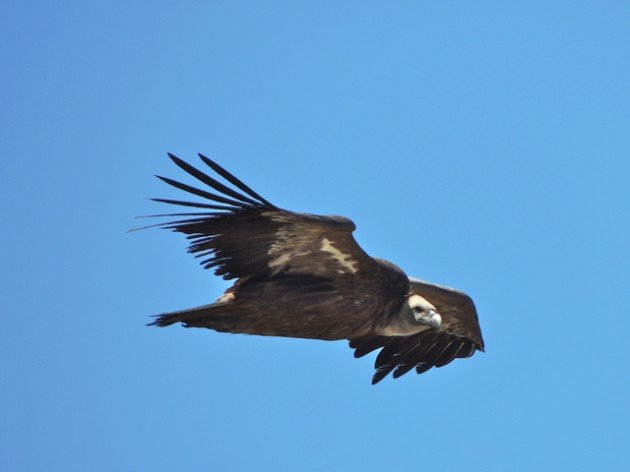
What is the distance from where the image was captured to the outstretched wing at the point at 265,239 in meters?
11.7

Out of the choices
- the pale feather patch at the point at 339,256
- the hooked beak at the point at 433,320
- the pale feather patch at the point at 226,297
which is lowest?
the pale feather patch at the point at 226,297

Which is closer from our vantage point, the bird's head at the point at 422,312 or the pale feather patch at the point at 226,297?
the pale feather patch at the point at 226,297

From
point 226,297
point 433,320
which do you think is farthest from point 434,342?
point 226,297

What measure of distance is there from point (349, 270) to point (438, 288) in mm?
1932

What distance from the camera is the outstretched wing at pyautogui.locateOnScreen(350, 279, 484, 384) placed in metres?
14.3

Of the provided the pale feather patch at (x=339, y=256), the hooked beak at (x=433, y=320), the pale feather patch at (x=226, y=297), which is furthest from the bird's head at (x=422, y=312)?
the pale feather patch at (x=226, y=297)

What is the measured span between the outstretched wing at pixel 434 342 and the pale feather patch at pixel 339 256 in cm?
176

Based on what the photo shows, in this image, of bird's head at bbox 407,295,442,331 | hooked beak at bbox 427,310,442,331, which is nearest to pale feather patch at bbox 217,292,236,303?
bird's head at bbox 407,295,442,331

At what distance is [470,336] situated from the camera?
14953 mm

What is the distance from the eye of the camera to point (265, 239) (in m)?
12.2

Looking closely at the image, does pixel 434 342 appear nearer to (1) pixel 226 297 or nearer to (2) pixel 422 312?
(2) pixel 422 312

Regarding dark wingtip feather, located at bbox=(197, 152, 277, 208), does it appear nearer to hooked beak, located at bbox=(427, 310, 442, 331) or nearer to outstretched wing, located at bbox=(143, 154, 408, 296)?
outstretched wing, located at bbox=(143, 154, 408, 296)

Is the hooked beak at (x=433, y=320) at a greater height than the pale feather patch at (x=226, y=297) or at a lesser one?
greater

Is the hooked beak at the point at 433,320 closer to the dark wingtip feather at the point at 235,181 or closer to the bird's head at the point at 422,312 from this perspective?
the bird's head at the point at 422,312
